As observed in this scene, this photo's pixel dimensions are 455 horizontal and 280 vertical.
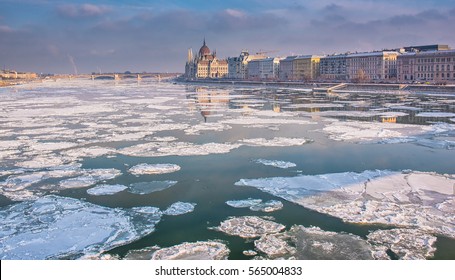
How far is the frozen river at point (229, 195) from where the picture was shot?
310 inches

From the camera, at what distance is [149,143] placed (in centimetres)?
1797

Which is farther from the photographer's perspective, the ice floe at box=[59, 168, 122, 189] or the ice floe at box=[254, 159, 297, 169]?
the ice floe at box=[254, 159, 297, 169]

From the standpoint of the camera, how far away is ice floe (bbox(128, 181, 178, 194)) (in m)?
11.2

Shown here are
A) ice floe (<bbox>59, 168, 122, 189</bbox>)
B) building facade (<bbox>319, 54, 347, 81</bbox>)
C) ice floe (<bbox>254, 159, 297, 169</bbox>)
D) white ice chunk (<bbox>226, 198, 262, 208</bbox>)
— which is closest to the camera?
white ice chunk (<bbox>226, 198, 262, 208</bbox>)

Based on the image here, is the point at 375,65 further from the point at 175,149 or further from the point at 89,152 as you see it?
the point at 89,152

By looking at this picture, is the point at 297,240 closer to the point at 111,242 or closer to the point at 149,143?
the point at 111,242

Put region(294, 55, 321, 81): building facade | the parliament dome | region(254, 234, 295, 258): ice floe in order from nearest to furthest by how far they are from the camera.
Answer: region(254, 234, 295, 258): ice floe, region(294, 55, 321, 81): building facade, the parliament dome

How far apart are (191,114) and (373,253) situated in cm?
2404

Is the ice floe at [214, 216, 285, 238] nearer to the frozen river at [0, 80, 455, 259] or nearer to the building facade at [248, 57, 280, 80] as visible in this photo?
the frozen river at [0, 80, 455, 259]

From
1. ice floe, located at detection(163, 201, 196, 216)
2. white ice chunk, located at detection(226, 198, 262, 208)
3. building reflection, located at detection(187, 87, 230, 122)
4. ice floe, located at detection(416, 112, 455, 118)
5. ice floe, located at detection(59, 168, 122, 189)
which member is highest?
building reflection, located at detection(187, 87, 230, 122)

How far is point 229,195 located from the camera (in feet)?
35.4

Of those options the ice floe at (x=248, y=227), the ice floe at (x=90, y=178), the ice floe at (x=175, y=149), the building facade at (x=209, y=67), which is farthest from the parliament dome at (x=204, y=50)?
the ice floe at (x=248, y=227)

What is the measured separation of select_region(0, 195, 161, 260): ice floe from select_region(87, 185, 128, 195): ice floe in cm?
75

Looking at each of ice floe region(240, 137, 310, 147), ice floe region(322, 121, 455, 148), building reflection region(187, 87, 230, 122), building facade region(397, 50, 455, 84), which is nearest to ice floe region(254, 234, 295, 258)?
ice floe region(240, 137, 310, 147)
